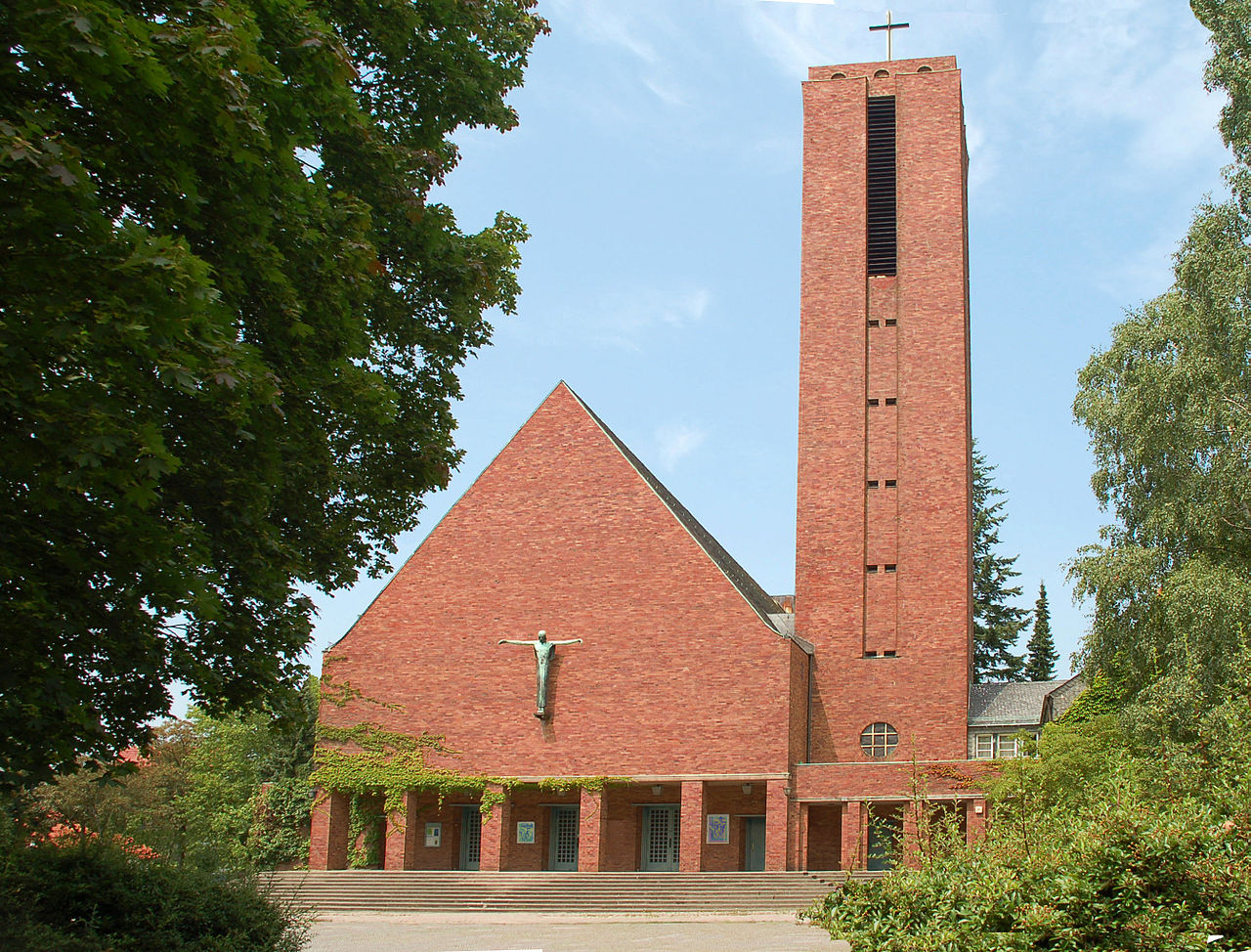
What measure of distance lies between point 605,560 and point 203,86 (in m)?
26.7

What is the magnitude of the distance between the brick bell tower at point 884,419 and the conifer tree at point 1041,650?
24.4 meters

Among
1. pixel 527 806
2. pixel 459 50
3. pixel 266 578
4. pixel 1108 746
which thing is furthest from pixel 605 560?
pixel 266 578

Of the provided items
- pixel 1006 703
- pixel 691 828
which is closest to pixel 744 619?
pixel 691 828

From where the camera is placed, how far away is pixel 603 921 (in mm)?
24750

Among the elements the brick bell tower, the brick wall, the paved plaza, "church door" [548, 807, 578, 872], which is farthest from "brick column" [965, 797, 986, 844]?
"church door" [548, 807, 578, 872]

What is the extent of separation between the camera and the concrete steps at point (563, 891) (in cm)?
2789

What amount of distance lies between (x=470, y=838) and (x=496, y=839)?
2.68m

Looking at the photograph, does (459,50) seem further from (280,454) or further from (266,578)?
(266,578)

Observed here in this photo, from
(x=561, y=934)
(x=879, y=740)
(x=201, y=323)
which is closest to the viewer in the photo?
(x=201, y=323)

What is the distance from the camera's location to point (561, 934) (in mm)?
21156

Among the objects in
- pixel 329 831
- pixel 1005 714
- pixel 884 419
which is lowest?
pixel 329 831

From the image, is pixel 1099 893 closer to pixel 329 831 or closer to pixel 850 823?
pixel 850 823

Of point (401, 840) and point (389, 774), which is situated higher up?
point (389, 774)

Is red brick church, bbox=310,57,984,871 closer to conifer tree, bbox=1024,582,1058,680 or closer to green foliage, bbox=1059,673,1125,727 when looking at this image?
green foliage, bbox=1059,673,1125,727
